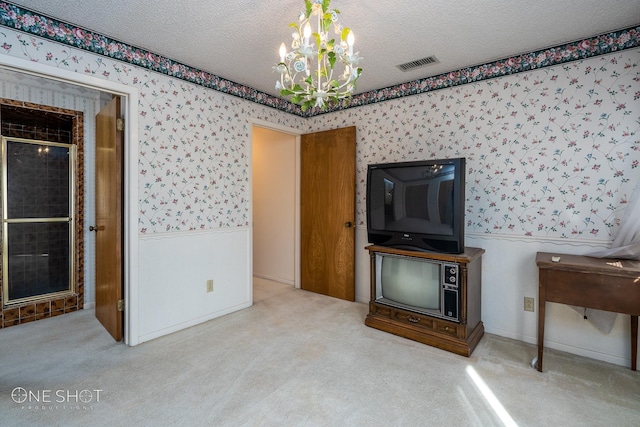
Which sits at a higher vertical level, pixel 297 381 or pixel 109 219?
pixel 109 219

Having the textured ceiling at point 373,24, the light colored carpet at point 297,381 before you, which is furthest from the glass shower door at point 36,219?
the textured ceiling at point 373,24

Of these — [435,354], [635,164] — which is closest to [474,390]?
[435,354]

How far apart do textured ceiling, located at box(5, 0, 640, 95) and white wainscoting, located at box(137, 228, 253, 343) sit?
A: 1.59 metres

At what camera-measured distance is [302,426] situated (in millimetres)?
1635

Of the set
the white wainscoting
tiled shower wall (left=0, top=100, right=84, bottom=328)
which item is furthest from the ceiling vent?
tiled shower wall (left=0, top=100, right=84, bottom=328)

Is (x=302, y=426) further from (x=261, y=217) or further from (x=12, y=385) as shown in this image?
(x=261, y=217)

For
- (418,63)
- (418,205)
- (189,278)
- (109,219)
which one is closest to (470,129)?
(418,63)

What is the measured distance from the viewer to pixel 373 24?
215 cm

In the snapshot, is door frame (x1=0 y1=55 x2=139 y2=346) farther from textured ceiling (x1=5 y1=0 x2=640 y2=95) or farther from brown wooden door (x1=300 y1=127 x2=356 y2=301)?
brown wooden door (x1=300 y1=127 x2=356 y2=301)

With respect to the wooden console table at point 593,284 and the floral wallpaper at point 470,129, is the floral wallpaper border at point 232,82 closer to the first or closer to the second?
the floral wallpaper at point 470,129

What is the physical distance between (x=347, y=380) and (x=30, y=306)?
124 inches

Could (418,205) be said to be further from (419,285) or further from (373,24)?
(373,24)

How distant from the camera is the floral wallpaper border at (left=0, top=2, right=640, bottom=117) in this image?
6.77 ft

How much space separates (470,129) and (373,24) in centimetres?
136
